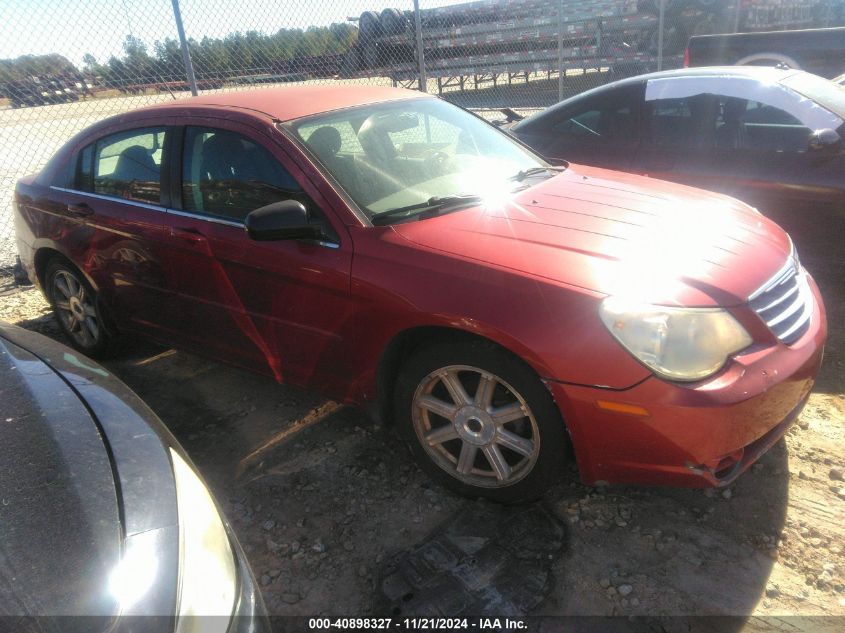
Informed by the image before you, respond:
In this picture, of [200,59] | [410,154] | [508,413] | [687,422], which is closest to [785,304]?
[687,422]

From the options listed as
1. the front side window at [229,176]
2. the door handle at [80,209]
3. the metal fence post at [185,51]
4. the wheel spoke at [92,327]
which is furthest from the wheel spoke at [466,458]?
the metal fence post at [185,51]

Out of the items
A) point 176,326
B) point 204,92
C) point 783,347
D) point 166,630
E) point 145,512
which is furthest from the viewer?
point 204,92

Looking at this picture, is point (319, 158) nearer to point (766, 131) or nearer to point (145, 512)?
point (145, 512)

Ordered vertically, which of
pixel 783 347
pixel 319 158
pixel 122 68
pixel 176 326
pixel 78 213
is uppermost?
pixel 122 68

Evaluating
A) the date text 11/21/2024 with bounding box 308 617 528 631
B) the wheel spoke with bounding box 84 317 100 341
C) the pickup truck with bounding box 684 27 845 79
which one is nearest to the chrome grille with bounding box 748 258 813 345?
the date text 11/21/2024 with bounding box 308 617 528 631

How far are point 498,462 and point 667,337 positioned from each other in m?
0.84

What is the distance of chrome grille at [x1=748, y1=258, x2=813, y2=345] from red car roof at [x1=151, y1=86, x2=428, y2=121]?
2.14 m

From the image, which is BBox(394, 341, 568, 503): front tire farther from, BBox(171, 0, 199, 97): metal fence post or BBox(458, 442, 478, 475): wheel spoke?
BBox(171, 0, 199, 97): metal fence post

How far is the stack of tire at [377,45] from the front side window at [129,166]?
455 cm

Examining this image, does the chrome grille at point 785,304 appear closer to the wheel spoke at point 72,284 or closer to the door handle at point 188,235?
the door handle at point 188,235

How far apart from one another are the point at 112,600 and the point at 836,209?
14.1 feet

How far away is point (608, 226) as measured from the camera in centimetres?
263

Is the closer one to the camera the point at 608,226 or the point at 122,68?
the point at 608,226

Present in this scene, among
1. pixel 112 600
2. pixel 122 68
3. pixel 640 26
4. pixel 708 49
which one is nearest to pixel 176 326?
pixel 112 600
